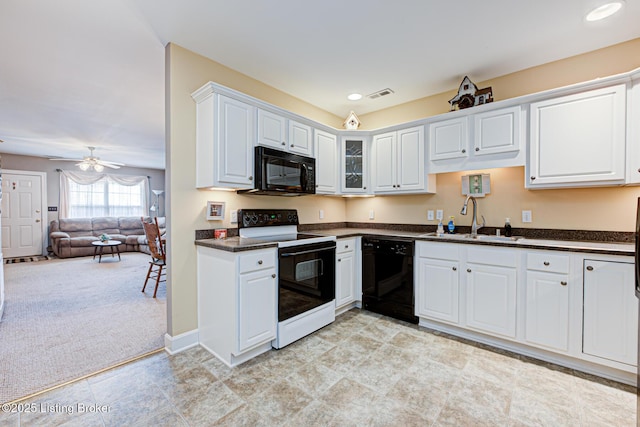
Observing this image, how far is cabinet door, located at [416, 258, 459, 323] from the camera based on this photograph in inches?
101

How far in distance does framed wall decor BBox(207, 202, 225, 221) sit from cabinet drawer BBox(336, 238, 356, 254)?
1240 mm

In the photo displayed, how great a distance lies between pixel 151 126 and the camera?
181 inches

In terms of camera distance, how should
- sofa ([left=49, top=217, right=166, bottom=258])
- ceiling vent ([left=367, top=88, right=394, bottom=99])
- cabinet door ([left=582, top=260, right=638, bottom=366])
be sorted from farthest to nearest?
sofa ([left=49, top=217, right=166, bottom=258]) < ceiling vent ([left=367, top=88, right=394, bottom=99]) < cabinet door ([left=582, top=260, right=638, bottom=366])

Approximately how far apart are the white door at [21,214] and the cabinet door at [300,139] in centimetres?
778

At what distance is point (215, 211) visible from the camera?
2.54m

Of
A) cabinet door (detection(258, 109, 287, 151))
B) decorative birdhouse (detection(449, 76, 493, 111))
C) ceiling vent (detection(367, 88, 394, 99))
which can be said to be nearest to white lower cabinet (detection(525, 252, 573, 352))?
decorative birdhouse (detection(449, 76, 493, 111))

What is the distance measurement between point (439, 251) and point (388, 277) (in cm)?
63

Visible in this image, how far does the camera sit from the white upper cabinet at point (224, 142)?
7.40ft

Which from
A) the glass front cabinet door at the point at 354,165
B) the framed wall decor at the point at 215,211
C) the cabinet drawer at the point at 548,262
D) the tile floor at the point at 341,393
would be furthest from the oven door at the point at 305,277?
the cabinet drawer at the point at 548,262

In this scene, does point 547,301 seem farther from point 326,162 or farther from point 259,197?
point 259,197

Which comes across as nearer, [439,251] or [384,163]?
[439,251]

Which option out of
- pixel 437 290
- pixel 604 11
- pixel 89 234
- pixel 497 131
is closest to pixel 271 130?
pixel 497 131

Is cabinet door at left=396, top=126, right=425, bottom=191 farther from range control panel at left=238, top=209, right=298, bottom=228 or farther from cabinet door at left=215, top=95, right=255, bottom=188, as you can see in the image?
cabinet door at left=215, top=95, right=255, bottom=188

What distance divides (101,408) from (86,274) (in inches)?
175
